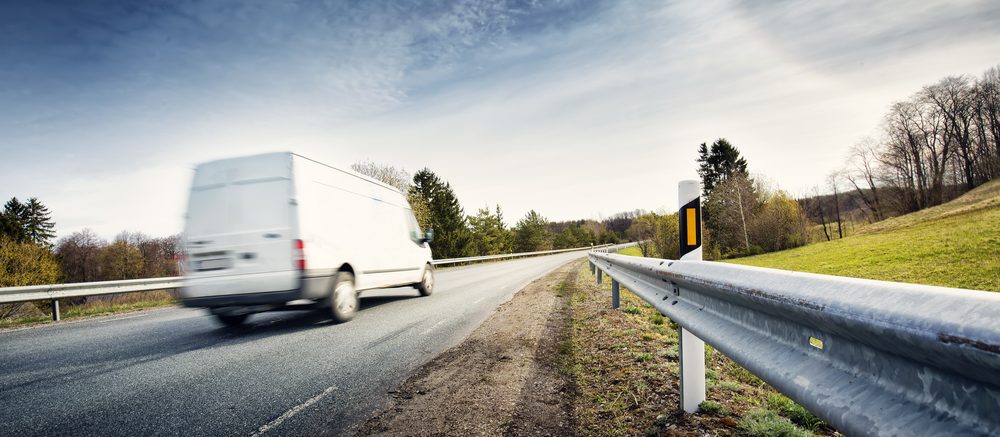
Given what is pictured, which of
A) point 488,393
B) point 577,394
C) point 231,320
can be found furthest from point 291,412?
point 231,320

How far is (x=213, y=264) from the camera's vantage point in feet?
19.3

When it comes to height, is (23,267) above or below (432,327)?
above

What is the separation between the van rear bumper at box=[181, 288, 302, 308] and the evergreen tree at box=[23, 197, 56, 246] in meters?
66.5

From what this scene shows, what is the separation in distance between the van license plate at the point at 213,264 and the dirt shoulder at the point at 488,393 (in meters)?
3.49

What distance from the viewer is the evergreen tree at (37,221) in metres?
51.4

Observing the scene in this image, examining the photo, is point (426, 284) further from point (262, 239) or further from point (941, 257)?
point (941, 257)

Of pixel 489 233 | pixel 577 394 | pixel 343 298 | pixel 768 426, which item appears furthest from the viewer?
pixel 489 233

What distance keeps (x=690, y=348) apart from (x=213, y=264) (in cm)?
601

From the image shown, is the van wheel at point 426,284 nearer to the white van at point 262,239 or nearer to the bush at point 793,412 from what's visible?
the white van at point 262,239

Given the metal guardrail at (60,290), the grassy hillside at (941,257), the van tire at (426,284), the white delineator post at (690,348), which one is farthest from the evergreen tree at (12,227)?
the grassy hillside at (941,257)

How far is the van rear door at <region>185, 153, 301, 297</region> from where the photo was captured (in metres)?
5.78

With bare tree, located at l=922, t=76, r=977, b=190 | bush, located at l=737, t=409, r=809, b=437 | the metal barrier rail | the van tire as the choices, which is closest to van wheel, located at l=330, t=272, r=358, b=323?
the van tire

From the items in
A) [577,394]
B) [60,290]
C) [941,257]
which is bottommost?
[941,257]

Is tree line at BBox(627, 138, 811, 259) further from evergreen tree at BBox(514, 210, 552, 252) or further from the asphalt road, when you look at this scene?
the asphalt road
